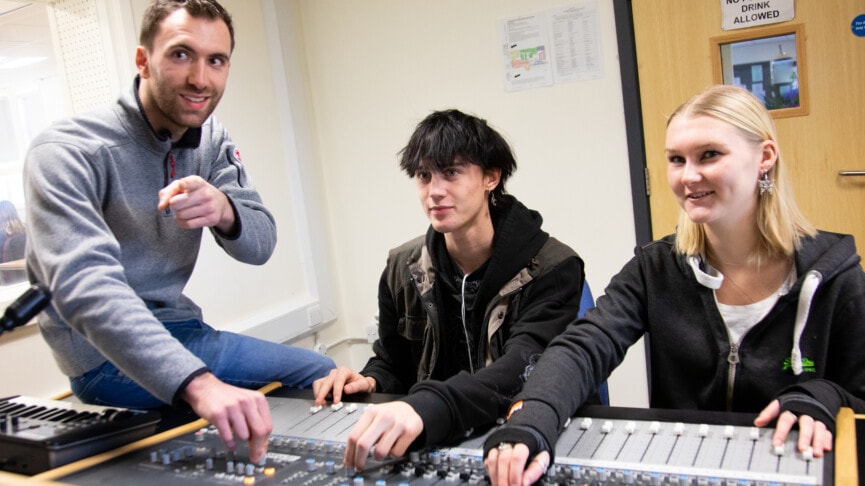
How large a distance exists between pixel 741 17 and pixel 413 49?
1428 mm

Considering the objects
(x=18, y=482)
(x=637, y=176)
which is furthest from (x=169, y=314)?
(x=637, y=176)

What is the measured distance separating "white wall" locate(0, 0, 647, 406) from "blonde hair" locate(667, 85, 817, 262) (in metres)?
1.63

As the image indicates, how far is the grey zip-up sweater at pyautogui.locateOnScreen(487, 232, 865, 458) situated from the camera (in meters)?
1.27

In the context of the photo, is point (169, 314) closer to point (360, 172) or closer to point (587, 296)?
point (587, 296)

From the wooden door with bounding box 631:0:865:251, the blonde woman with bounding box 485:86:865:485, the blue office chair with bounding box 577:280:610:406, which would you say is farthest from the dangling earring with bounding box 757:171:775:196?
the wooden door with bounding box 631:0:865:251

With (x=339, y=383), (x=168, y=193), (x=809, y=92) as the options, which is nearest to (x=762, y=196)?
(x=339, y=383)

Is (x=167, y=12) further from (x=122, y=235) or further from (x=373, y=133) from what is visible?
(x=373, y=133)

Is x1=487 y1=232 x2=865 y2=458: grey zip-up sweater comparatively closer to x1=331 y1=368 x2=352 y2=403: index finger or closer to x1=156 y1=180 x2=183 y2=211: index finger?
x1=331 y1=368 x2=352 y2=403: index finger

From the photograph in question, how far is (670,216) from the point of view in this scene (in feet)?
10.1

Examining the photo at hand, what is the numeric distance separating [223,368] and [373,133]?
214 centimetres

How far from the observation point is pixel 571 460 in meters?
1.08

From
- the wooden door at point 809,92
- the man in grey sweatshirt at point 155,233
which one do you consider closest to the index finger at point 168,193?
the man in grey sweatshirt at point 155,233

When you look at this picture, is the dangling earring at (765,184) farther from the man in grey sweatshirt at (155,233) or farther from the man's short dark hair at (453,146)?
the man in grey sweatshirt at (155,233)

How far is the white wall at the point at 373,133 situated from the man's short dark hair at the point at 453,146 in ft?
4.44
